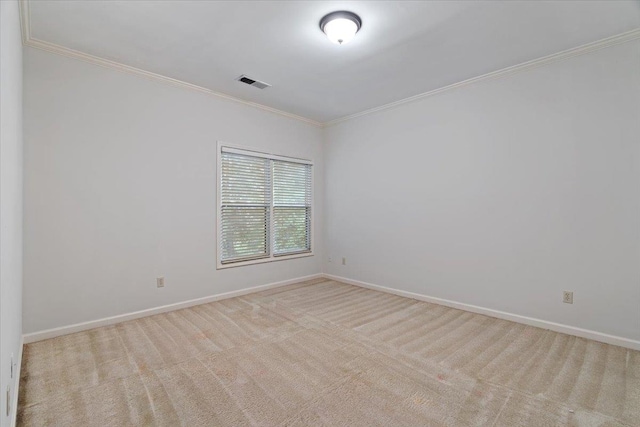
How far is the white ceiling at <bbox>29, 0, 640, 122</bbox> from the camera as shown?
2301 millimetres

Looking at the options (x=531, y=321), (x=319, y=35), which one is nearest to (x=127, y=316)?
(x=319, y=35)

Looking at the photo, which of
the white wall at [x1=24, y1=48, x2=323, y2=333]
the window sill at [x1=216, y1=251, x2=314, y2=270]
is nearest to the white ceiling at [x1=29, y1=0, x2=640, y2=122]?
the white wall at [x1=24, y1=48, x2=323, y2=333]

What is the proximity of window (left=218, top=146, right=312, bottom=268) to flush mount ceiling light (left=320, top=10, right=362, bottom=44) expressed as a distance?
2.20 meters

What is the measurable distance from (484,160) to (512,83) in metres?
0.86

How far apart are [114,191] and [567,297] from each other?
4.81 m

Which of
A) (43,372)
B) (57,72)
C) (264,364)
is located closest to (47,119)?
(57,72)

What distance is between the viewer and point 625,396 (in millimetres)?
1948

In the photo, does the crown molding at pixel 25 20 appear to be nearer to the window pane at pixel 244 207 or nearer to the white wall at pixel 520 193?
the window pane at pixel 244 207

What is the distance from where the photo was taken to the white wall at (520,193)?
106 inches

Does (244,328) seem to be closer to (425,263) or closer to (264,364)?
(264,364)

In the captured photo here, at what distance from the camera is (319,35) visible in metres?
2.66

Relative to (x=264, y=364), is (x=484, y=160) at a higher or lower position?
higher

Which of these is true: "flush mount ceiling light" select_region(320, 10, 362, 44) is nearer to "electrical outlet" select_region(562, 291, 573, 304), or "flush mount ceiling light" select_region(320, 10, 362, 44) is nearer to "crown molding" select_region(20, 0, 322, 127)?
"crown molding" select_region(20, 0, 322, 127)

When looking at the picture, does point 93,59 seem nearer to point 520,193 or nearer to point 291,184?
point 291,184
